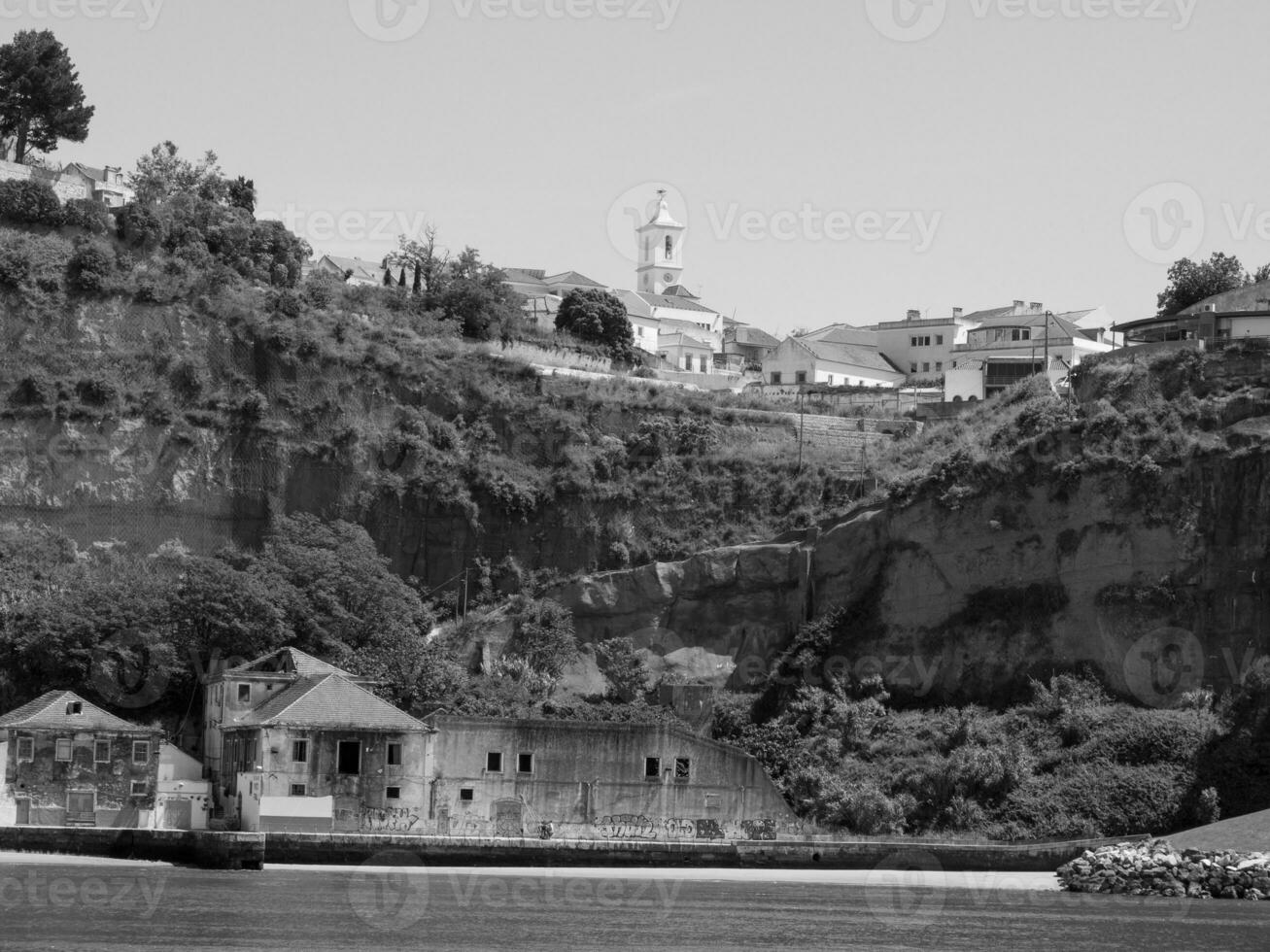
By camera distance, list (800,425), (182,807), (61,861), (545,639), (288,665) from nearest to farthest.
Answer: (61,861), (182,807), (288,665), (545,639), (800,425)

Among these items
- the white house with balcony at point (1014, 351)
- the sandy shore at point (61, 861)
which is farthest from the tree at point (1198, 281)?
the sandy shore at point (61, 861)

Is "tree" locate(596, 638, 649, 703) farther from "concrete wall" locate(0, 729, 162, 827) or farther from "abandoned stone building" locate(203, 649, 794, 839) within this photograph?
"concrete wall" locate(0, 729, 162, 827)

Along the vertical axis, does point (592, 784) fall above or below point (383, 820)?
above

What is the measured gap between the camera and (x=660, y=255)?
127750mm

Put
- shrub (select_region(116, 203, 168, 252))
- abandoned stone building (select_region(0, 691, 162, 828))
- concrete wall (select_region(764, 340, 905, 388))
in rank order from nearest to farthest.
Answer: abandoned stone building (select_region(0, 691, 162, 828)), shrub (select_region(116, 203, 168, 252)), concrete wall (select_region(764, 340, 905, 388))

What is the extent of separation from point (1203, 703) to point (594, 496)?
2238 cm

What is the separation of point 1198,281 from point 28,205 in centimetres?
4824

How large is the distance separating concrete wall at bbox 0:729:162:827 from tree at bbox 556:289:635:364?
119 feet

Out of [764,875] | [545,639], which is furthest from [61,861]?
[545,639]

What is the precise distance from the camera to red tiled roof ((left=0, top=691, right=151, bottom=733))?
6266 centimetres

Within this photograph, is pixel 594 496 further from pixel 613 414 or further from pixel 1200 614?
pixel 1200 614

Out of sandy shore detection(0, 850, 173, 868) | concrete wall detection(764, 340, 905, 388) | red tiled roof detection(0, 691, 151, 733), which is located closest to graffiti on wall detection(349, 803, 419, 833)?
sandy shore detection(0, 850, 173, 868)

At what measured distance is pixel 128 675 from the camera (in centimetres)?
6738

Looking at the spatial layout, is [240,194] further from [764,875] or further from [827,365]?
[764,875]
